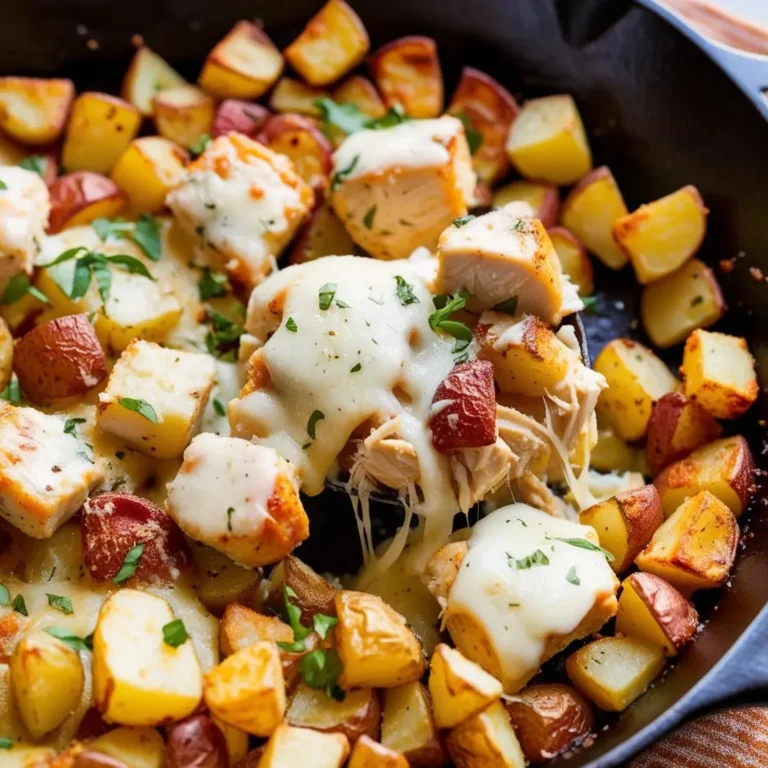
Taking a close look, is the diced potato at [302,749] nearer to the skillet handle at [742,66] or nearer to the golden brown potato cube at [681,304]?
the golden brown potato cube at [681,304]

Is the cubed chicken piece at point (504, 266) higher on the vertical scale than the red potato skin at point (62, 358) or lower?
higher

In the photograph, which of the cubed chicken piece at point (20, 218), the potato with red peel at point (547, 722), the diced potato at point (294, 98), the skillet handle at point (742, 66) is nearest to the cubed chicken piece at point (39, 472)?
the cubed chicken piece at point (20, 218)

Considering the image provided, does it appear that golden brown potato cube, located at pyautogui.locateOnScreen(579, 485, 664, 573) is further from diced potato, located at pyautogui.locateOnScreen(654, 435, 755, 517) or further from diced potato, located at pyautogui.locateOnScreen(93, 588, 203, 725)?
diced potato, located at pyautogui.locateOnScreen(93, 588, 203, 725)

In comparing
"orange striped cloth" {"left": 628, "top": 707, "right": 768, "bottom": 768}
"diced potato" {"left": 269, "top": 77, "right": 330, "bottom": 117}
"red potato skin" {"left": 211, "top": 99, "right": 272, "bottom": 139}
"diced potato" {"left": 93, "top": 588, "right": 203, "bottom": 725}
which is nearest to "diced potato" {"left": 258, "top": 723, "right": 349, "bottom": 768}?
"diced potato" {"left": 93, "top": 588, "right": 203, "bottom": 725}

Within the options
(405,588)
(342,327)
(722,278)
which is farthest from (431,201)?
(405,588)

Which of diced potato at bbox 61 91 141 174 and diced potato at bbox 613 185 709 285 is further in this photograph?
diced potato at bbox 61 91 141 174

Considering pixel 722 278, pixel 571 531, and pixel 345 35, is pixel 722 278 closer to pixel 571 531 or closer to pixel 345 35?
pixel 571 531

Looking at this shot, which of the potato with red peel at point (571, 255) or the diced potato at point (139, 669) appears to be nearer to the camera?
the diced potato at point (139, 669)
